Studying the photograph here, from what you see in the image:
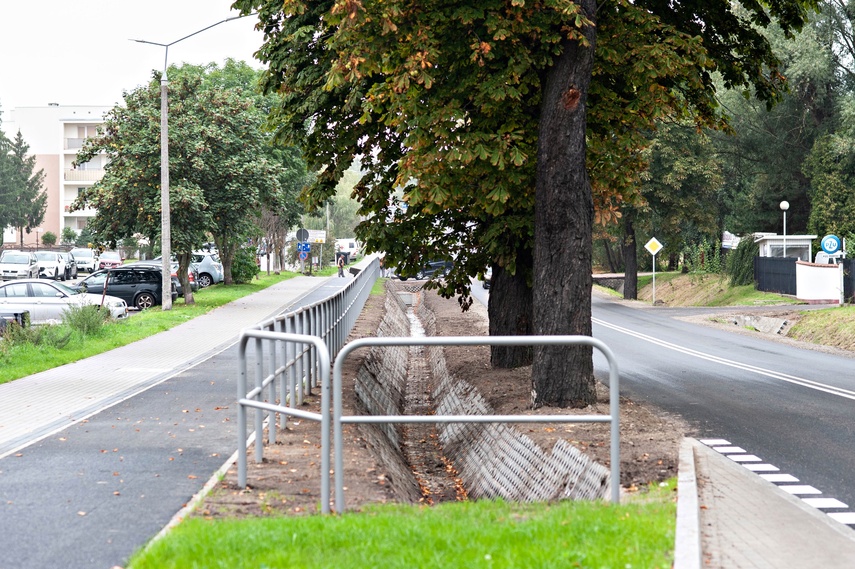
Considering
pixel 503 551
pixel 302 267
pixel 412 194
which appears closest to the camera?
pixel 503 551

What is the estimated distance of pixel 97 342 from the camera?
2216 cm

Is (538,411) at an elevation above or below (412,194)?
below

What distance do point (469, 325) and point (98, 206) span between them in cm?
1249

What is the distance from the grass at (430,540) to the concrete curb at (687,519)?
0.07m

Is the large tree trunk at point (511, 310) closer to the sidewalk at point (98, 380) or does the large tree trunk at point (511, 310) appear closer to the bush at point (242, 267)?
the sidewalk at point (98, 380)

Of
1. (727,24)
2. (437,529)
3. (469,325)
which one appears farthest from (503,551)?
Answer: (469,325)

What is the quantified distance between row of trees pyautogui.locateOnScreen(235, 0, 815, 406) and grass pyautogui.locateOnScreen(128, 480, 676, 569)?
5.47 metres

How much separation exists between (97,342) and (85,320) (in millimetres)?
1476

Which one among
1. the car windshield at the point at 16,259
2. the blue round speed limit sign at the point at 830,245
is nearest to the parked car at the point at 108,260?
the car windshield at the point at 16,259

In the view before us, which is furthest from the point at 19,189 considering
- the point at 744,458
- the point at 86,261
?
the point at 744,458

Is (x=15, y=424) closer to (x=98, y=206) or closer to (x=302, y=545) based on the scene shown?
(x=302, y=545)

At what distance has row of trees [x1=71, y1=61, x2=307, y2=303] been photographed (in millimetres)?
34000

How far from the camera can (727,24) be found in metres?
15.5

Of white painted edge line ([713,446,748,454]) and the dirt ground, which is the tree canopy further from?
white painted edge line ([713,446,748,454])
